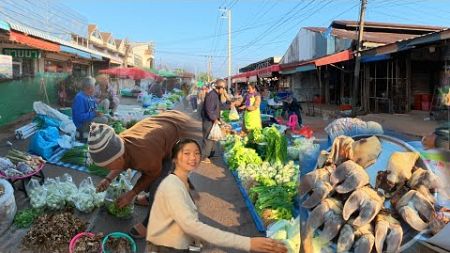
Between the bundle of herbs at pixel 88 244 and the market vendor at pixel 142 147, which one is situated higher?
the market vendor at pixel 142 147

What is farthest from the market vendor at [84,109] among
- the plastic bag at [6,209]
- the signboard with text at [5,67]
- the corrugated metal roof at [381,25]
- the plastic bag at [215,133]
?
the corrugated metal roof at [381,25]

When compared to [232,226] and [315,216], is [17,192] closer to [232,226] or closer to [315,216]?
[232,226]

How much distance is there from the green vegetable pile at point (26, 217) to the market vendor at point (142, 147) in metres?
1.38

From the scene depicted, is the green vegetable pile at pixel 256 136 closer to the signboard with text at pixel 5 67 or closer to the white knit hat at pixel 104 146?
the white knit hat at pixel 104 146

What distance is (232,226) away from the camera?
5.64 meters

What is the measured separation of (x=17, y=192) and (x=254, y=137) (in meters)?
4.63

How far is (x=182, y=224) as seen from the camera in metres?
2.51

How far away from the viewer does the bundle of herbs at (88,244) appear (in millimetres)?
4414

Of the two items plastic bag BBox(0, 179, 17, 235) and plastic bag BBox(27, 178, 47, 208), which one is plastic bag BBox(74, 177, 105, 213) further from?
plastic bag BBox(0, 179, 17, 235)

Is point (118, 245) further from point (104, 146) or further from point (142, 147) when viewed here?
point (104, 146)

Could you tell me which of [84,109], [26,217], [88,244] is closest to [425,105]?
[84,109]

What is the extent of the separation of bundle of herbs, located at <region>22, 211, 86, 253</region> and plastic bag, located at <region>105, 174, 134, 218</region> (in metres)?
0.60

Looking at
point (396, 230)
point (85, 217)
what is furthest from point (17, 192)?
point (396, 230)

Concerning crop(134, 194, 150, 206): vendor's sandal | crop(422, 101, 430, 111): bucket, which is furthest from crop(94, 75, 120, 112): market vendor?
crop(422, 101, 430, 111): bucket
